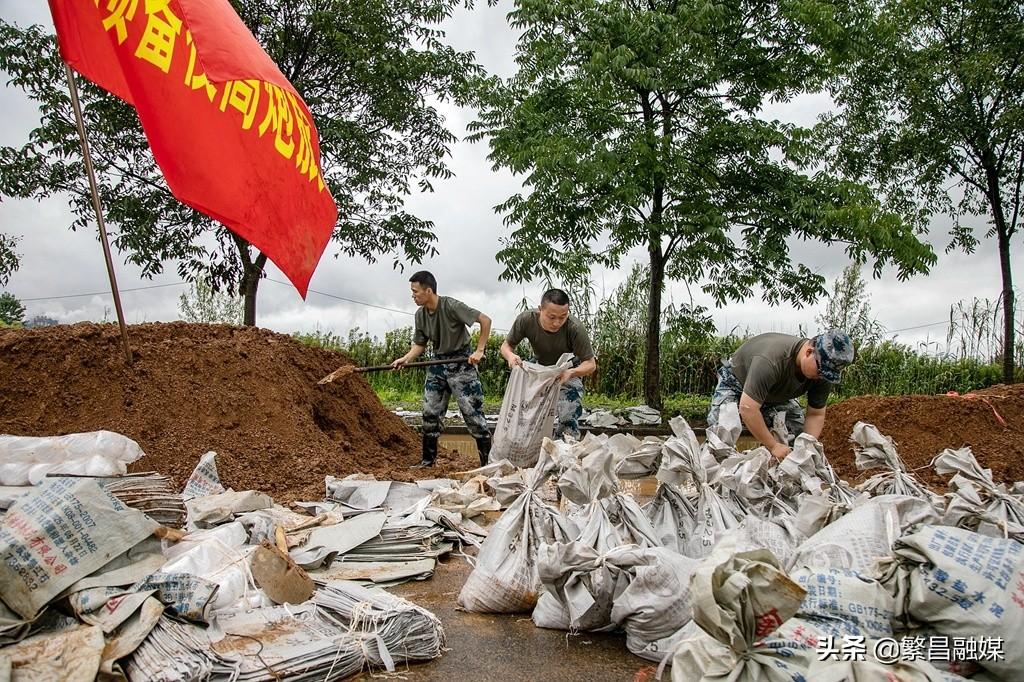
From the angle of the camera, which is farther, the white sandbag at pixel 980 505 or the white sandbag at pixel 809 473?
the white sandbag at pixel 809 473

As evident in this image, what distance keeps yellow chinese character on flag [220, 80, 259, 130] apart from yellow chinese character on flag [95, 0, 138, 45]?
1.90ft

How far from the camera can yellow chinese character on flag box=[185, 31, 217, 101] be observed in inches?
167

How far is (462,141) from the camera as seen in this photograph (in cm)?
1243

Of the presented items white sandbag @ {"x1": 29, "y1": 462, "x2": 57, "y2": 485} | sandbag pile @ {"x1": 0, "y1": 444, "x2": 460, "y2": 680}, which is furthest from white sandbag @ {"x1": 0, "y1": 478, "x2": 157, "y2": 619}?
white sandbag @ {"x1": 29, "y1": 462, "x2": 57, "y2": 485}

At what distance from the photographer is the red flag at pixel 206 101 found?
4125 millimetres

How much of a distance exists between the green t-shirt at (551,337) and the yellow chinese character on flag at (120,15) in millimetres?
3438

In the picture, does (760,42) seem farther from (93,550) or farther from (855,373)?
(93,550)

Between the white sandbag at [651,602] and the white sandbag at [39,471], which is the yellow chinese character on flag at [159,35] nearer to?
→ the white sandbag at [39,471]

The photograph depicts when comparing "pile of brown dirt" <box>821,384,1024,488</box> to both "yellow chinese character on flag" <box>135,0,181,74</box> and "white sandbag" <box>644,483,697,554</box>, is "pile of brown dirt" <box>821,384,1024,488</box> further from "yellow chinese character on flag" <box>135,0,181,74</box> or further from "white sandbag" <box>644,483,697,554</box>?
"yellow chinese character on flag" <box>135,0,181,74</box>

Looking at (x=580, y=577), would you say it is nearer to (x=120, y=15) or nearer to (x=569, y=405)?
(x=569, y=405)

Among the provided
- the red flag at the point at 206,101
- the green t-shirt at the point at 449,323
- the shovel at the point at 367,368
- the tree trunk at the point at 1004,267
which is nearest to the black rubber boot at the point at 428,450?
the shovel at the point at 367,368

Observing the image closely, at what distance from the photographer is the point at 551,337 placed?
6.28 m

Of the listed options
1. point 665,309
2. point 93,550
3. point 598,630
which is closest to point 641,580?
point 598,630

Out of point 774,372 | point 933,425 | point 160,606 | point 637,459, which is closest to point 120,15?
point 160,606
